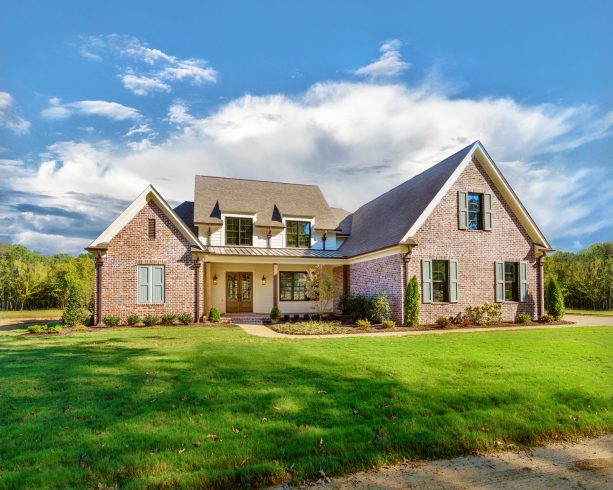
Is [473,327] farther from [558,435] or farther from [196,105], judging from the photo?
[196,105]

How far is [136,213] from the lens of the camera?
17.0 meters

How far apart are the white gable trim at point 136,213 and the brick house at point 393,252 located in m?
0.04

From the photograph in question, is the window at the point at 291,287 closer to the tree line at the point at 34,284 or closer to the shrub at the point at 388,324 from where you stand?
the shrub at the point at 388,324

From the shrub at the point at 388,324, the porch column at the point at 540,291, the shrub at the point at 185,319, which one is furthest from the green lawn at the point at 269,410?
the porch column at the point at 540,291

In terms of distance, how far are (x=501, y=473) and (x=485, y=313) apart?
14432 millimetres

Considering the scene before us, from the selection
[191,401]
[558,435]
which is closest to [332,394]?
[191,401]

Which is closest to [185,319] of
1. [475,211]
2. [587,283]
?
[475,211]

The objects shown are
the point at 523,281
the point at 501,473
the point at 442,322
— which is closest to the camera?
the point at 501,473

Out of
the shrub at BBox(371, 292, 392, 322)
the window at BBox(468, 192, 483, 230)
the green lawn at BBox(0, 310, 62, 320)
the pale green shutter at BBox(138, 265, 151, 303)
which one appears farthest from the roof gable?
the green lawn at BBox(0, 310, 62, 320)

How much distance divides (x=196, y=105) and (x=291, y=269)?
9.61m

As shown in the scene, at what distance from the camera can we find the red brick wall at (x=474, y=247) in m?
16.7

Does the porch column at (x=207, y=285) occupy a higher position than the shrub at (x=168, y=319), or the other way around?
the porch column at (x=207, y=285)

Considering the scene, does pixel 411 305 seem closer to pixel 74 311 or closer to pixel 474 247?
pixel 474 247

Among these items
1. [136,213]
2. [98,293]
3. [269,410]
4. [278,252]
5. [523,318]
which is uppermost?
[136,213]
